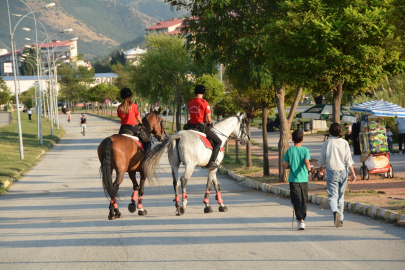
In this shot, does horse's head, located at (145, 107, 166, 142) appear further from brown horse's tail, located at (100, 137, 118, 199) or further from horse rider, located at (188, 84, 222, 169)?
brown horse's tail, located at (100, 137, 118, 199)

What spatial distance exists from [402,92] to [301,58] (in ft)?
72.0

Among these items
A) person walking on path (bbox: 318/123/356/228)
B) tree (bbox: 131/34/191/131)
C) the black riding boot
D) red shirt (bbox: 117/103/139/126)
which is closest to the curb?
person walking on path (bbox: 318/123/356/228)

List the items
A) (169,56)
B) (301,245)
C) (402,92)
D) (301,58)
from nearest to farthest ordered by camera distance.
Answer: (301,245) < (301,58) < (402,92) < (169,56)

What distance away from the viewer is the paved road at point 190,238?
695 centimetres

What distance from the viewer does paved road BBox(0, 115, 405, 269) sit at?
22.8 feet

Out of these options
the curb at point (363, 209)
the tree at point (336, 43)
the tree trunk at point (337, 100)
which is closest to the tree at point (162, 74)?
the curb at point (363, 209)

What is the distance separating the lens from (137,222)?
396 inches

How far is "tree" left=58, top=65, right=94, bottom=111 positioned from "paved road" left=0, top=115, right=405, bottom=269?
4050 inches

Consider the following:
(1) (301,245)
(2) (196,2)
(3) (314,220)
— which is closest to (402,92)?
(2) (196,2)

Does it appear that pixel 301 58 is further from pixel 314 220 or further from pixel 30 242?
pixel 30 242

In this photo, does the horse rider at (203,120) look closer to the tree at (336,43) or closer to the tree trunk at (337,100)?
the tree at (336,43)

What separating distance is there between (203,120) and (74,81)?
11603 cm

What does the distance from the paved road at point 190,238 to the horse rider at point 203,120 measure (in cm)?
→ 136

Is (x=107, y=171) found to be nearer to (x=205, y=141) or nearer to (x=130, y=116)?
(x=130, y=116)
